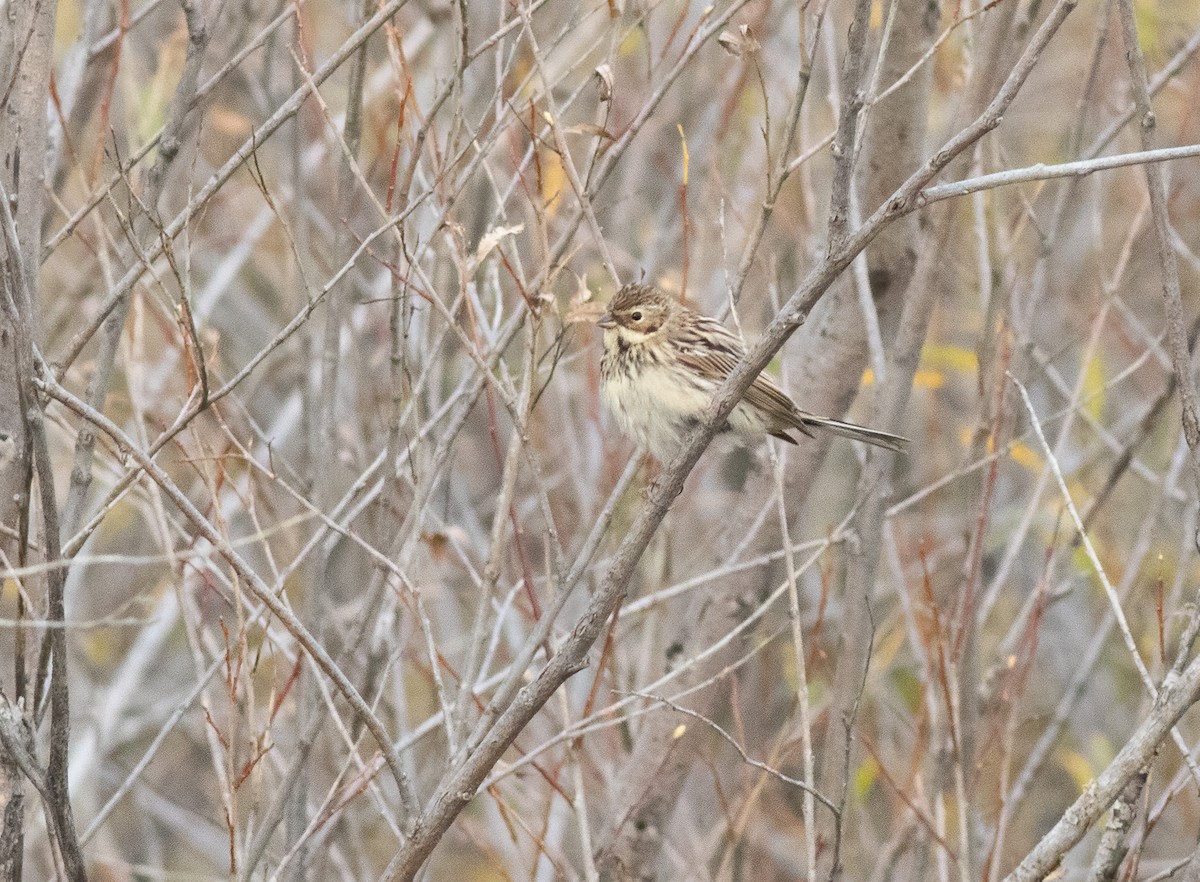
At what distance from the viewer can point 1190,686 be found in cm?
243

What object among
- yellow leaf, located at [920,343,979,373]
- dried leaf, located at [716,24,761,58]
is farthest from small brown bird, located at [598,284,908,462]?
yellow leaf, located at [920,343,979,373]

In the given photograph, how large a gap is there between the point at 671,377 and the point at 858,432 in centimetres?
66

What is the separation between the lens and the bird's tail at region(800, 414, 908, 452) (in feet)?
13.3

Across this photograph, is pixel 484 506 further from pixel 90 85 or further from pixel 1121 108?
pixel 1121 108

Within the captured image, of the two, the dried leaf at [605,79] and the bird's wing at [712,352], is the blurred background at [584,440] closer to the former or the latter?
the dried leaf at [605,79]

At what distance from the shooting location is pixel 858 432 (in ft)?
13.8

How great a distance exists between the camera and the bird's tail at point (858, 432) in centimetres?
404

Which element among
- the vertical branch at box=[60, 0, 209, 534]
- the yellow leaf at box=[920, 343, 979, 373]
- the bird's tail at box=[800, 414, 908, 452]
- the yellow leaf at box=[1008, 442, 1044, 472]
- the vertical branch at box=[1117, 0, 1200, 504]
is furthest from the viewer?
the yellow leaf at box=[920, 343, 979, 373]

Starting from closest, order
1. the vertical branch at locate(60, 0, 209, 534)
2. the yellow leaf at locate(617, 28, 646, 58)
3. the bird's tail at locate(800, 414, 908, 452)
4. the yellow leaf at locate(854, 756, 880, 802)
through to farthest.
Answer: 1. the vertical branch at locate(60, 0, 209, 534)
2. the bird's tail at locate(800, 414, 908, 452)
3. the yellow leaf at locate(854, 756, 880, 802)
4. the yellow leaf at locate(617, 28, 646, 58)

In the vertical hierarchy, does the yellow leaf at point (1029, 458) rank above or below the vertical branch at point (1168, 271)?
above

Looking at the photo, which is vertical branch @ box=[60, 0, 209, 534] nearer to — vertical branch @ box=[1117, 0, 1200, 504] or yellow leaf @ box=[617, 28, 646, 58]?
vertical branch @ box=[1117, 0, 1200, 504]

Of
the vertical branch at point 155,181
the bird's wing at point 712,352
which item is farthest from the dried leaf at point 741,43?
the bird's wing at point 712,352

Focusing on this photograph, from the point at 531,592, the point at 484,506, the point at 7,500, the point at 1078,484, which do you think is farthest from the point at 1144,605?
the point at 7,500

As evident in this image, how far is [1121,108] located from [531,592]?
11.2 feet
